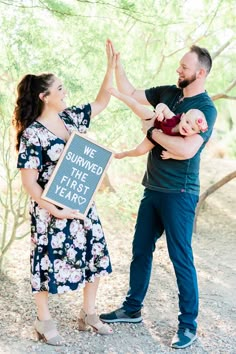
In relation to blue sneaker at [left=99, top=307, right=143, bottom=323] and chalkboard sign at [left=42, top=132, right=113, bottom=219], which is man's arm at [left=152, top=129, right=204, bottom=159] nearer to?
chalkboard sign at [left=42, top=132, right=113, bottom=219]

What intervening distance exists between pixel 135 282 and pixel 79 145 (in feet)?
3.27

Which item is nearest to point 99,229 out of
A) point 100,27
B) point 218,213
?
point 100,27

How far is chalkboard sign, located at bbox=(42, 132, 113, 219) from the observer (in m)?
3.42

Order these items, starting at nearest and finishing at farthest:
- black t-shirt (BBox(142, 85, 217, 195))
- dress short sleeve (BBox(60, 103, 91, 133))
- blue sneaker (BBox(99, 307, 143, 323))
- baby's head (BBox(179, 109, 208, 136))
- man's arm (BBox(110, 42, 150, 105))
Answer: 1. baby's head (BBox(179, 109, 208, 136))
2. black t-shirt (BBox(142, 85, 217, 195))
3. dress short sleeve (BBox(60, 103, 91, 133))
4. man's arm (BBox(110, 42, 150, 105))
5. blue sneaker (BBox(99, 307, 143, 323))

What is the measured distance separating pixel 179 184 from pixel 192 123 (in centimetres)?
40

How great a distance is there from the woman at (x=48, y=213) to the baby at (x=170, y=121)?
1.23 ft

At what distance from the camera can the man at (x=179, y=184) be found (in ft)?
11.5

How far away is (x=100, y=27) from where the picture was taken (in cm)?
501

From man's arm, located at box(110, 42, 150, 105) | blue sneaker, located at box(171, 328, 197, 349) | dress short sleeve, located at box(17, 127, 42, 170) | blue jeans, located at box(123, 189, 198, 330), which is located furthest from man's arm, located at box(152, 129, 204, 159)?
blue sneaker, located at box(171, 328, 197, 349)

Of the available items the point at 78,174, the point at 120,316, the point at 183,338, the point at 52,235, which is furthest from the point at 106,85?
the point at 183,338

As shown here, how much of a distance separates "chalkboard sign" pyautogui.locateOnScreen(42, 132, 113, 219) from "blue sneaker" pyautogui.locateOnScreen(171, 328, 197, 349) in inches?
36.7

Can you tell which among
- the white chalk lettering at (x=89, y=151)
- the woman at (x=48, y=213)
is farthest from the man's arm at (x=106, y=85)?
the white chalk lettering at (x=89, y=151)

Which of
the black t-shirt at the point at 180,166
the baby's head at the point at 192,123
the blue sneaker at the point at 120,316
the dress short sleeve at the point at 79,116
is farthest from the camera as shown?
the blue sneaker at the point at 120,316

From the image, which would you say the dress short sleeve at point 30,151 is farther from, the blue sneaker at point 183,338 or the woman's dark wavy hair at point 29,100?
the blue sneaker at point 183,338
